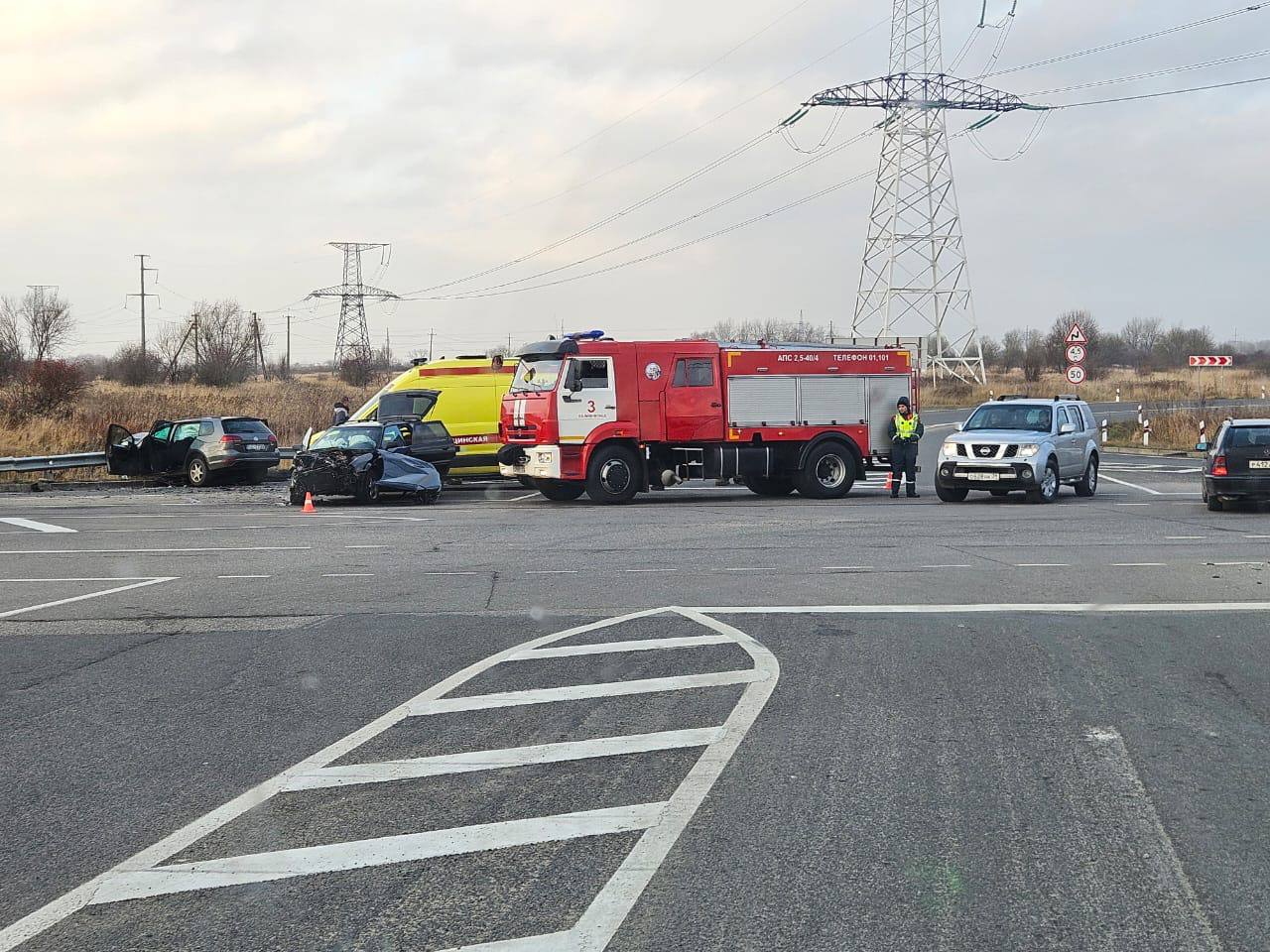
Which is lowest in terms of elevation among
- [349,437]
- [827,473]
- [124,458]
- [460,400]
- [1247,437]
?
[827,473]

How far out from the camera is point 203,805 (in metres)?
5.47

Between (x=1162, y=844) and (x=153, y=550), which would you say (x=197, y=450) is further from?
(x=1162, y=844)

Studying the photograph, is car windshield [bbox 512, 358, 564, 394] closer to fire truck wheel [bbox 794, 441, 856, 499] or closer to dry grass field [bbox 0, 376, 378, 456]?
fire truck wheel [bbox 794, 441, 856, 499]

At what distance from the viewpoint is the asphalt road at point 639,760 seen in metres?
4.27

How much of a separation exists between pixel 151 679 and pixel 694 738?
372cm

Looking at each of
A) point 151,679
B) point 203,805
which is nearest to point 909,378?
point 151,679

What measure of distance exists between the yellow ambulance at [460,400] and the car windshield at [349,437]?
5.93 ft

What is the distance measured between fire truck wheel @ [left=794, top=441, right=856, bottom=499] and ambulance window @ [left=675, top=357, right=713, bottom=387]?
98.2 inches

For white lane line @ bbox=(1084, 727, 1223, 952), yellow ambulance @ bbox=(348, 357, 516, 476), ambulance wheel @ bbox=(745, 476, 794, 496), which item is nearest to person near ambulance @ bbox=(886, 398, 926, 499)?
ambulance wheel @ bbox=(745, 476, 794, 496)

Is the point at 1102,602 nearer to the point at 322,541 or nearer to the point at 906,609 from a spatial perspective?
the point at 906,609

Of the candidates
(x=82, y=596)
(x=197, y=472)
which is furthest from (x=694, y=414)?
(x=82, y=596)

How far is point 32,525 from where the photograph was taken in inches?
789

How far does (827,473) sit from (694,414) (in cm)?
302

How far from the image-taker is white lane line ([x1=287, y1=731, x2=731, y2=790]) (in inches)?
232
